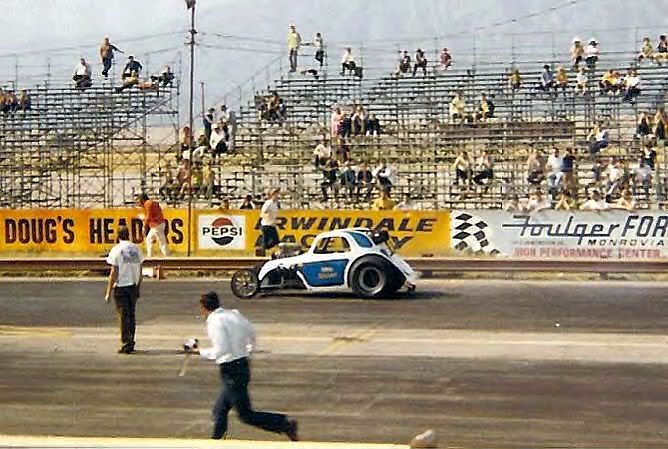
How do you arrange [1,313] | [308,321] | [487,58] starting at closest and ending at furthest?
[308,321] → [1,313] → [487,58]

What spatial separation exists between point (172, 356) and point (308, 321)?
3898 mm

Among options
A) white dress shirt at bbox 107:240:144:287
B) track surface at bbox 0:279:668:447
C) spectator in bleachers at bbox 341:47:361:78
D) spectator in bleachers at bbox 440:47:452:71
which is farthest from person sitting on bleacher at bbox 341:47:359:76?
white dress shirt at bbox 107:240:144:287

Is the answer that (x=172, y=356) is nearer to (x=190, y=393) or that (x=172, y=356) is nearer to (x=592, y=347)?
(x=190, y=393)

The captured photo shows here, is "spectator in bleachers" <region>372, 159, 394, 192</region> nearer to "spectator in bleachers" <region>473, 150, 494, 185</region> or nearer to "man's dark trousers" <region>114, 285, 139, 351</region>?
"spectator in bleachers" <region>473, 150, 494, 185</region>

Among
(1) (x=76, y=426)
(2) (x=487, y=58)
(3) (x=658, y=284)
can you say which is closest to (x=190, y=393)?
(1) (x=76, y=426)

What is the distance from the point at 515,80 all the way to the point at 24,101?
17966 mm

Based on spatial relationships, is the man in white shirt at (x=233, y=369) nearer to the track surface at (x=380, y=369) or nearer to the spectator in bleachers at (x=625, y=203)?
the track surface at (x=380, y=369)

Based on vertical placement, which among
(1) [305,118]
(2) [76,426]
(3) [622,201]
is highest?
(1) [305,118]

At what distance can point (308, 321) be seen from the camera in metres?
19.5

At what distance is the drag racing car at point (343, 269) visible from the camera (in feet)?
71.7

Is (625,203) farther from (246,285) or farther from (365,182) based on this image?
(246,285)

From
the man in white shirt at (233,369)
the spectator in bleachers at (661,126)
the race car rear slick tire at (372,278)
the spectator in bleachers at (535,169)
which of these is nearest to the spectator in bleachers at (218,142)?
the spectator in bleachers at (535,169)

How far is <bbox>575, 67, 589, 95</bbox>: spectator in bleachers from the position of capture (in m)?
41.7

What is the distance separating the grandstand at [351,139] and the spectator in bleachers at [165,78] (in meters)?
0.36
